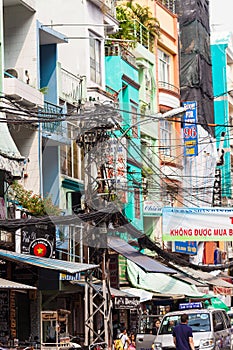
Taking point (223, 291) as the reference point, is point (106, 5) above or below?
above

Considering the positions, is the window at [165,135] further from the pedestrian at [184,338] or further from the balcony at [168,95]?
the pedestrian at [184,338]

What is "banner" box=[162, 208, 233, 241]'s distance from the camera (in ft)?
119

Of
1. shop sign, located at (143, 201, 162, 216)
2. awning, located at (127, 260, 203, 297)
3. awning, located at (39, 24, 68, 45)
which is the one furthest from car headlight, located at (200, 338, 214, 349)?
shop sign, located at (143, 201, 162, 216)

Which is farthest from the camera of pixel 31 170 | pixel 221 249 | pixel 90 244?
pixel 221 249

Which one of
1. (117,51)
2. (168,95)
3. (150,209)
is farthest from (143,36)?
(150,209)

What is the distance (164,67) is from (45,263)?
91.6ft

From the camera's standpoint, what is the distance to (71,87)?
117ft

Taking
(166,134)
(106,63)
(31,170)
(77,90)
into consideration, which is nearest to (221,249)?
(166,134)

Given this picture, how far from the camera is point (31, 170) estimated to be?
1229 inches

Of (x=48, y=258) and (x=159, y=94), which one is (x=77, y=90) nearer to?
(x=48, y=258)

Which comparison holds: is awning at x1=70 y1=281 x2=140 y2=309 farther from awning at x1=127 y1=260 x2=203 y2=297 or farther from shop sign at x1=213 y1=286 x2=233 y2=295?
shop sign at x1=213 y1=286 x2=233 y2=295

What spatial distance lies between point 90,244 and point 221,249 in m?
35.3

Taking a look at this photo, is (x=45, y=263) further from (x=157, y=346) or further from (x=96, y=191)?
(x=157, y=346)

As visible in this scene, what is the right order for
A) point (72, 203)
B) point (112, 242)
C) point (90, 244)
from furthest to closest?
point (72, 203) < point (112, 242) < point (90, 244)
